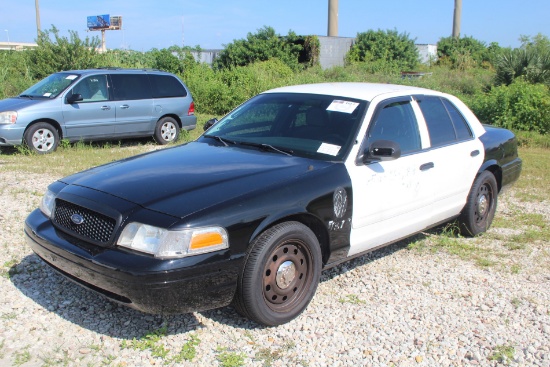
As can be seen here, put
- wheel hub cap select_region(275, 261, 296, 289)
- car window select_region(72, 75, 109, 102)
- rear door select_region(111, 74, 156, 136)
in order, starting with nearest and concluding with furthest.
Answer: wheel hub cap select_region(275, 261, 296, 289), car window select_region(72, 75, 109, 102), rear door select_region(111, 74, 156, 136)

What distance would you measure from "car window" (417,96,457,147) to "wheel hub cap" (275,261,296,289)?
80.3 inches

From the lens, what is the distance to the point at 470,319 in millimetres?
4172

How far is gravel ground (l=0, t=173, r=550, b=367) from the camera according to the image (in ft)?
11.7

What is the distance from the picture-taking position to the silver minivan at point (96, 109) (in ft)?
34.7

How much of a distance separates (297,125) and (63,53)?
1634cm

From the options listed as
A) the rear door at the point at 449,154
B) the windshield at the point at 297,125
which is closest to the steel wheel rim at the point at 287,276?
the windshield at the point at 297,125

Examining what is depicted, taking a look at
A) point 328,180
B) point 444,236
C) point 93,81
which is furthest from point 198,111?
point 328,180

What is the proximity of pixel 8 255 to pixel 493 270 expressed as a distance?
4435 mm

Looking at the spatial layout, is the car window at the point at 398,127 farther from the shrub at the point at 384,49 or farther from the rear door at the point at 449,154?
the shrub at the point at 384,49

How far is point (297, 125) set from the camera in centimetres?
486

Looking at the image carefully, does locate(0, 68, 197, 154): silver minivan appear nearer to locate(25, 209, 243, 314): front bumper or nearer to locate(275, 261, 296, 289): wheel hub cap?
locate(25, 209, 243, 314): front bumper

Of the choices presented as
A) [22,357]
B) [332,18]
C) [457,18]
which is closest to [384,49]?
[332,18]

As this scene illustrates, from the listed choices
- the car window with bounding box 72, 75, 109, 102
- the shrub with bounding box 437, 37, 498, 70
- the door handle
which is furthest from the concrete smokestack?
the door handle

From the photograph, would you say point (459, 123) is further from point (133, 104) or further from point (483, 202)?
point (133, 104)
